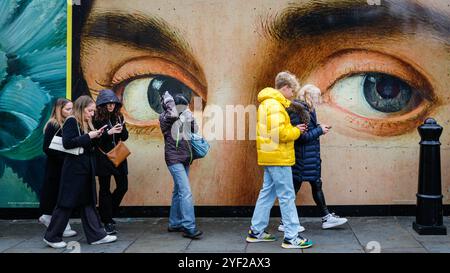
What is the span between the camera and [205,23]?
714 centimetres

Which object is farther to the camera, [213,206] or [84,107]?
[213,206]

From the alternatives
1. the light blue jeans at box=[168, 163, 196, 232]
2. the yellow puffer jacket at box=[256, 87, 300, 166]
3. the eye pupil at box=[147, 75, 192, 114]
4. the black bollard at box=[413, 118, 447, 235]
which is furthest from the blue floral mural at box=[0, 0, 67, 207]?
the black bollard at box=[413, 118, 447, 235]

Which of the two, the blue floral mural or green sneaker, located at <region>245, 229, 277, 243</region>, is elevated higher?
the blue floral mural

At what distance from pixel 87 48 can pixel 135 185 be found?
5.94 ft

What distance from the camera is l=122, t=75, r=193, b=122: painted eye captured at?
7223 mm

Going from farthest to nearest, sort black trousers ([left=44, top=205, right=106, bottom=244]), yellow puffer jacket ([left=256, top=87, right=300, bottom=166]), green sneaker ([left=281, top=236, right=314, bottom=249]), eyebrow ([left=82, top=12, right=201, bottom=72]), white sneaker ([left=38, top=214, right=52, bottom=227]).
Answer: eyebrow ([left=82, top=12, right=201, bottom=72]), white sneaker ([left=38, top=214, right=52, bottom=227]), black trousers ([left=44, top=205, right=106, bottom=244]), green sneaker ([left=281, top=236, right=314, bottom=249]), yellow puffer jacket ([left=256, top=87, right=300, bottom=166])

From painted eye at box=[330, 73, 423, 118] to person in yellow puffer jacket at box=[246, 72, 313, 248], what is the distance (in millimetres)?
1492

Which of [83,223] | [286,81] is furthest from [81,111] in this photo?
[286,81]

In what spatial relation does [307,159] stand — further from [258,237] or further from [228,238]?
[228,238]

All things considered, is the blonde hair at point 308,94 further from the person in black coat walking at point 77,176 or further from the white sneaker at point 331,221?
the person in black coat walking at point 77,176

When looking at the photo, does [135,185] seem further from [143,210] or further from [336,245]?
[336,245]

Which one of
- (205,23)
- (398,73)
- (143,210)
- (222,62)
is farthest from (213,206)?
(398,73)

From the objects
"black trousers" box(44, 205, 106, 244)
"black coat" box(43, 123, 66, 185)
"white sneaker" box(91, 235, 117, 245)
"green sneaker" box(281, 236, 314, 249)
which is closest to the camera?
"green sneaker" box(281, 236, 314, 249)

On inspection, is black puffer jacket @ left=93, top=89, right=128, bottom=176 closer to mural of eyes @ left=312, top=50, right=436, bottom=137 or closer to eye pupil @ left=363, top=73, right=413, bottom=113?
mural of eyes @ left=312, top=50, right=436, bottom=137
